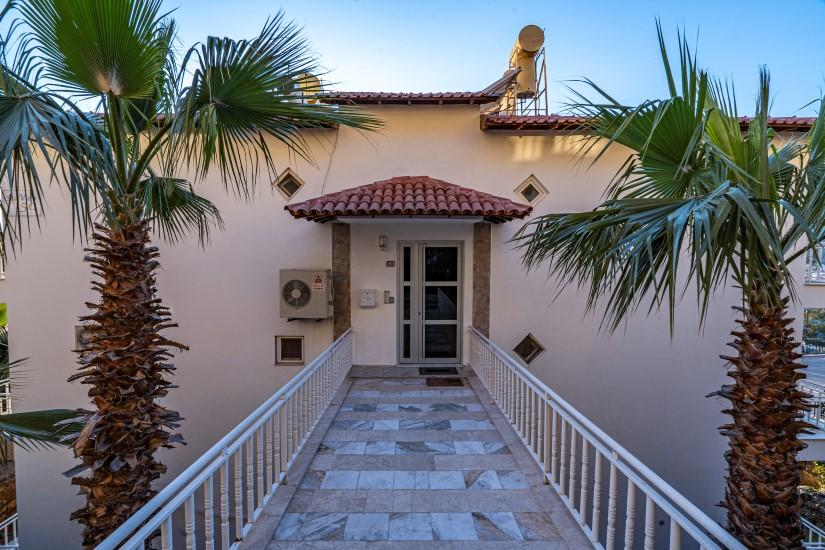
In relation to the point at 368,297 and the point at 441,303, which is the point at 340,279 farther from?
the point at 441,303

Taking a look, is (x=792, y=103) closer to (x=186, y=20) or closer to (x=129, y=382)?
(x=186, y=20)

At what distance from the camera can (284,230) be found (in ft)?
25.2

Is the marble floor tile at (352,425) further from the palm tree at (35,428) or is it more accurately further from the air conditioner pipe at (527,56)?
the air conditioner pipe at (527,56)

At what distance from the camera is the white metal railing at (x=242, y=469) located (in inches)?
84.1

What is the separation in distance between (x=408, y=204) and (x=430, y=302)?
90.8 inches

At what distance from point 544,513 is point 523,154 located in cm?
598

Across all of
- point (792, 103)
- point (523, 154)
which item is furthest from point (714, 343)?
point (792, 103)

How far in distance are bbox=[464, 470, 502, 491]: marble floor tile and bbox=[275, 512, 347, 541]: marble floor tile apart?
1219 mm

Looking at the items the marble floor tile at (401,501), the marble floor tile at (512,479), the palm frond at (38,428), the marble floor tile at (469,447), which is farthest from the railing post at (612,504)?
the palm frond at (38,428)

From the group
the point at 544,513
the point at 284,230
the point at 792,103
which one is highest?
the point at 792,103

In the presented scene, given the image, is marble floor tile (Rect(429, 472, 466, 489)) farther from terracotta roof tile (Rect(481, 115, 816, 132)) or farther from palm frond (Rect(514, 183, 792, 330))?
terracotta roof tile (Rect(481, 115, 816, 132))

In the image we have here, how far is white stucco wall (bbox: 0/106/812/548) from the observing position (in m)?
7.56

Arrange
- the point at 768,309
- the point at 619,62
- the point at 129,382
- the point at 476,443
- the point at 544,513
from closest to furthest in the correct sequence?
the point at 129,382
the point at 768,309
the point at 544,513
the point at 476,443
the point at 619,62

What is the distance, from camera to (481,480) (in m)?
4.02
